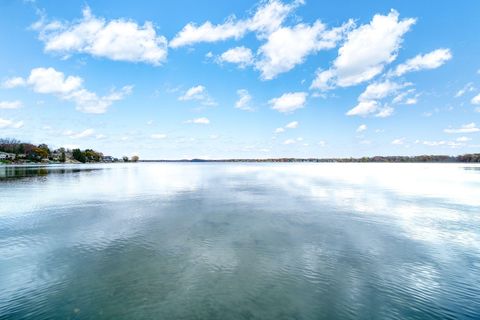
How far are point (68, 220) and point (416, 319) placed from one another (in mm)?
25907

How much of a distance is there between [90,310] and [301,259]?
1029 cm

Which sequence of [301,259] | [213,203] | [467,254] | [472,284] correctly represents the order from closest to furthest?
1. [472,284]
2. [301,259]
3. [467,254]
4. [213,203]

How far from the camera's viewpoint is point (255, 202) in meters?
34.7

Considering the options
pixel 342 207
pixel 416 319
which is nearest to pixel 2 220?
pixel 416 319

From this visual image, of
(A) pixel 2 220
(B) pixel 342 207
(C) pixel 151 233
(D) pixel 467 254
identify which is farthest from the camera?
(B) pixel 342 207

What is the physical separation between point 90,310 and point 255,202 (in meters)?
25.7

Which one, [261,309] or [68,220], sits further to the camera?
[68,220]

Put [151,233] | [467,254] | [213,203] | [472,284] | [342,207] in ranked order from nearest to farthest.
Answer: [472,284] → [467,254] → [151,233] → [342,207] → [213,203]

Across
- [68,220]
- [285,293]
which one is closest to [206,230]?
[285,293]

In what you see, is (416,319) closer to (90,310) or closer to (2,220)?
(90,310)

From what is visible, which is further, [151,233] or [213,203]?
[213,203]

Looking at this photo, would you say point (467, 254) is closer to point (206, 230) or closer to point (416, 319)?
point (416, 319)

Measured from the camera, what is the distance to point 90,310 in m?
10.1

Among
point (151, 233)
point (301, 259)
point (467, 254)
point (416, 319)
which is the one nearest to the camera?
point (416, 319)
